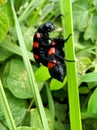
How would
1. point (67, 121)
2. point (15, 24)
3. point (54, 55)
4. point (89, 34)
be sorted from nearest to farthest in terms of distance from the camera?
point (54, 55) → point (15, 24) → point (67, 121) → point (89, 34)

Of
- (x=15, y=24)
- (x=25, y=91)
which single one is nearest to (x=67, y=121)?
(x=25, y=91)

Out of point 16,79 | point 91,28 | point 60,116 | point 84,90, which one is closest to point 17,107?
point 16,79

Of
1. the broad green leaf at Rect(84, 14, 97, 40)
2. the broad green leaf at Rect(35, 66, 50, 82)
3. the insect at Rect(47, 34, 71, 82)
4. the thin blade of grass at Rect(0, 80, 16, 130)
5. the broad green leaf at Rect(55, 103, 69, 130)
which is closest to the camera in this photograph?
the thin blade of grass at Rect(0, 80, 16, 130)

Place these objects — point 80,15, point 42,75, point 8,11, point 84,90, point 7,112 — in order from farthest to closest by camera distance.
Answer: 1. point 80,15
2. point 84,90
3. point 8,11
4. point 42,75
5. point 7,112

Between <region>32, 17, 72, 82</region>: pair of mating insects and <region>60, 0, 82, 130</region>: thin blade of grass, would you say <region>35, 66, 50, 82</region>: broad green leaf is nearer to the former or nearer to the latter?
<region>32, 17, 72, 82</region>: pair of mating insects

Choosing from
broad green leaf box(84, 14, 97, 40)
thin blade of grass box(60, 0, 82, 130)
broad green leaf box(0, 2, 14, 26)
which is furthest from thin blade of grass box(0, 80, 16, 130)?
broad green leaf box(84, 14, 97, 40)

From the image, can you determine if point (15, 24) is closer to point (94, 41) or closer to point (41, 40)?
point (41, 40)

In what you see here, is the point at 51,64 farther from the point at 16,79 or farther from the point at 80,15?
the point at 80,15
